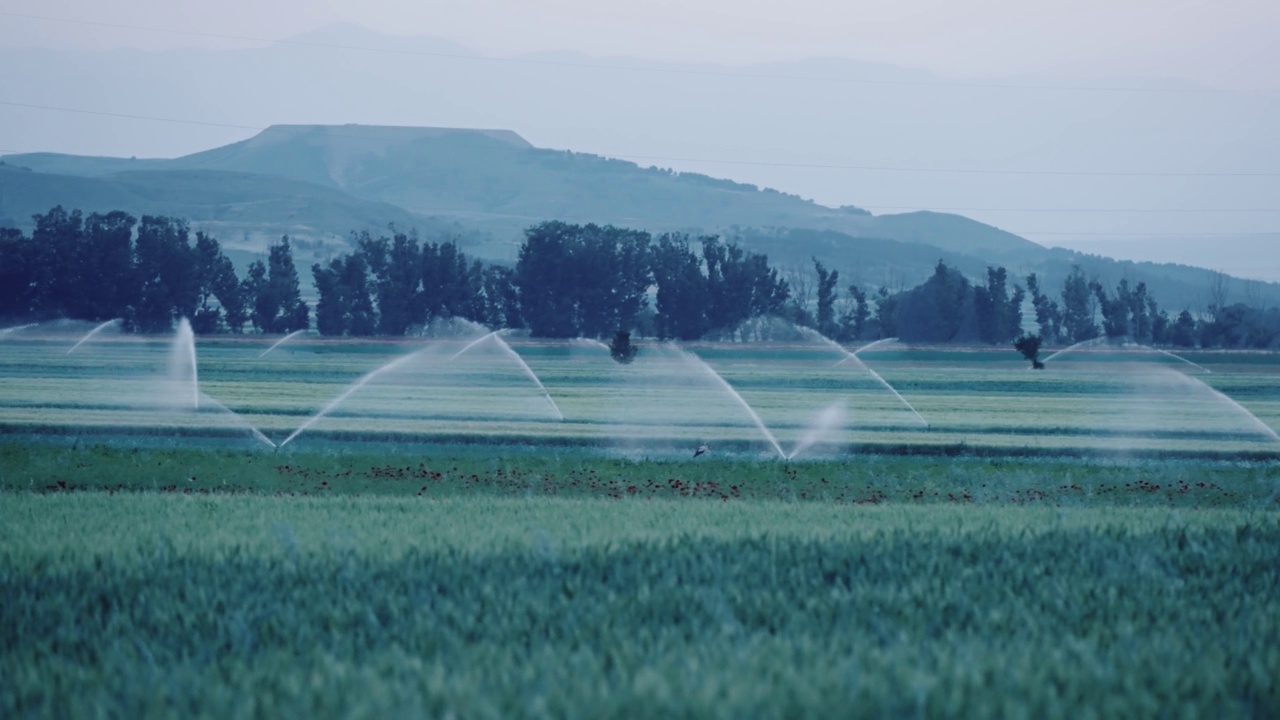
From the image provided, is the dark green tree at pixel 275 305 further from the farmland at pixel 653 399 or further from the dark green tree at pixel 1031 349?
the dark green tree at pixel 1031 349

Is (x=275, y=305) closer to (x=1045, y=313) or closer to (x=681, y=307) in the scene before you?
(x=681, y=307)

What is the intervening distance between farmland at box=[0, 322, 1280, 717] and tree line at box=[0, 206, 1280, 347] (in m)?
63.8

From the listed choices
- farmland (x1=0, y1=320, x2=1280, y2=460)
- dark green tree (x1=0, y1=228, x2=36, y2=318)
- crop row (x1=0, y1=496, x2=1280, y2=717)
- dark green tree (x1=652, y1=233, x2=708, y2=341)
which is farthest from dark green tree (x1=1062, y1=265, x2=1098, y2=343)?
crop row (x1=0, y1=496, x2=1280, y2=717)

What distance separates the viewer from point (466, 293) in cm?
9088

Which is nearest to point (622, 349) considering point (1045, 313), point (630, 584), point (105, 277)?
point (105, 277)

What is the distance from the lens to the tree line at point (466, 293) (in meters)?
86.1

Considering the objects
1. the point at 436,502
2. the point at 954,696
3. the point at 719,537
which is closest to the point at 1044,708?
the point at 954,696

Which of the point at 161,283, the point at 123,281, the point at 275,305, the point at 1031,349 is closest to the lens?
the point at 1031,349

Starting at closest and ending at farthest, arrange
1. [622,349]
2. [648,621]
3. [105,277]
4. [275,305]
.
A: [648,621]
[622,349]
[105,277]
[275,305]

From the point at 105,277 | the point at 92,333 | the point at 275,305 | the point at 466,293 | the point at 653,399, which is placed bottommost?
the point at 92,333

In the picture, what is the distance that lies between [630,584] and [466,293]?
270 ft

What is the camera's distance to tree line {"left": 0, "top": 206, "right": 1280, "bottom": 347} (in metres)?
86.1

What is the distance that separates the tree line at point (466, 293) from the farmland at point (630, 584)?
6380cm

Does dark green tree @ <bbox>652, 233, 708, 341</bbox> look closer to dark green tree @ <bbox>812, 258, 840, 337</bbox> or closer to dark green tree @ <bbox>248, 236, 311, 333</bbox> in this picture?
dark green tree @ <bbox>812, 258, 840, 337</bbox>
